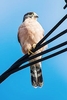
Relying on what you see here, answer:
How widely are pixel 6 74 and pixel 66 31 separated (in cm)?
83

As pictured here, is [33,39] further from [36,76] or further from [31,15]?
[31,15]

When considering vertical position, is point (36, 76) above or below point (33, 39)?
below

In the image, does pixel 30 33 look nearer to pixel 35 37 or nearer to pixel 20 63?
pixel 35 37

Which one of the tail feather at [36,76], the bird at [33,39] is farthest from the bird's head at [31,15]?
the tail feather at [36,76]

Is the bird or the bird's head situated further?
the bird's head

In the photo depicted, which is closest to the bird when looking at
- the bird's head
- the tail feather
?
the tail feather

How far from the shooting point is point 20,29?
279 inches

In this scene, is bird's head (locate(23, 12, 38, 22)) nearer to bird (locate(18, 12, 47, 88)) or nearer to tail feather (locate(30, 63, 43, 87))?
bird (locate(18, 12, 47, 88))

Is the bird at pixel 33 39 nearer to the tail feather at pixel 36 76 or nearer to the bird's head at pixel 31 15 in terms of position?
the tail feather at pixel 36 76

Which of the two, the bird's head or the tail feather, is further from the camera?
the bird's head

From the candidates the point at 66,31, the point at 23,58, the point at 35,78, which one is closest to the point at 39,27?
the point at 35,78

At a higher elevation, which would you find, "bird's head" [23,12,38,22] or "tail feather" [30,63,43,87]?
"bird's head" [23,12,38,22]

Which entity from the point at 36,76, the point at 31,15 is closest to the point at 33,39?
the point at 36,76

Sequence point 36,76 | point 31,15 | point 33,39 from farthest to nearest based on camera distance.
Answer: point 31,15
point 36,76
point 33,39
